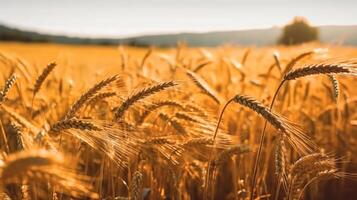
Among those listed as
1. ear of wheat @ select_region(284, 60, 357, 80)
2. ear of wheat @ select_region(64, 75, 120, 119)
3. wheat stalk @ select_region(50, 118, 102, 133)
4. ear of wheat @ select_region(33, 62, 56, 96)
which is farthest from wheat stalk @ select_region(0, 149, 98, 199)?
ear of wheat @ select_region(33, 62, 56, 96)

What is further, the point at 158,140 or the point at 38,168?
the point at 158,140

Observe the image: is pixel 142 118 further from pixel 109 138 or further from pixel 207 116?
pixel 109 138

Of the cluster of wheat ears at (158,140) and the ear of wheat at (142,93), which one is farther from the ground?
the ear of wheat at (142,93)

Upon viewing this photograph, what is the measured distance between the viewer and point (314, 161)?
199 centimetres

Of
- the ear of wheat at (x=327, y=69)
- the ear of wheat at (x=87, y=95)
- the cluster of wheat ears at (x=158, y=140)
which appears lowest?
the cluster of wheat ears at (x=158, y=140)

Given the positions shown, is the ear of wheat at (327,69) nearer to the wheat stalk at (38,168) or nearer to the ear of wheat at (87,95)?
the ear of wheat at (87,95)

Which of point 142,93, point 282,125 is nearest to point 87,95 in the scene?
point 142,93

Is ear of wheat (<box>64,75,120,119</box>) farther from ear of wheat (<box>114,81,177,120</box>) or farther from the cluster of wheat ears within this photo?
ear of wheat (<box>114,81,177,120</box>)

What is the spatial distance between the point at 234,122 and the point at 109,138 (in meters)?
2.24

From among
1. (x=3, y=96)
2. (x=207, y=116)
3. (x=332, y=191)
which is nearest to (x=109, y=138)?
(x=3, y=96)

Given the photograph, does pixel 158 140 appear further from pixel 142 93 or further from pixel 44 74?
pixel 44 74

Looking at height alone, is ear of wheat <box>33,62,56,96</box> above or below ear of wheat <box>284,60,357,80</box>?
below

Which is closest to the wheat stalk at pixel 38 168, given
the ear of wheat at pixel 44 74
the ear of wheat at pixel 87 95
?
the ear of wheat at pixel 87 95

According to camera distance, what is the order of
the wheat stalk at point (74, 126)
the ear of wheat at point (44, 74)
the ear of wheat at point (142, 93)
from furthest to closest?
the ear of wheat at point (44, 74) → the ear of wheat at point (142, 93) → the wheat stalk at point (74, 126)
